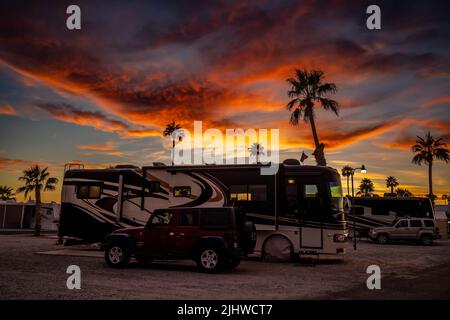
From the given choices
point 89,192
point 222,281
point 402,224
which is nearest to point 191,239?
point 222,281

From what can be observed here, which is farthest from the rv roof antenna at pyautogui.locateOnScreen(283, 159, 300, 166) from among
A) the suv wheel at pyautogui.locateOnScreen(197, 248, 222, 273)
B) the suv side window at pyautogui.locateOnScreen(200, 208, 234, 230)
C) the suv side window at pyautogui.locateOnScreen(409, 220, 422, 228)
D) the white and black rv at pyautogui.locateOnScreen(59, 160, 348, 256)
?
the suv side window at pyautogui.locateOnScreen(409, 220, 422, 228)

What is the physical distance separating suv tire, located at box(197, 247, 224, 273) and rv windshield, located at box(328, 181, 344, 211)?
17.6ft

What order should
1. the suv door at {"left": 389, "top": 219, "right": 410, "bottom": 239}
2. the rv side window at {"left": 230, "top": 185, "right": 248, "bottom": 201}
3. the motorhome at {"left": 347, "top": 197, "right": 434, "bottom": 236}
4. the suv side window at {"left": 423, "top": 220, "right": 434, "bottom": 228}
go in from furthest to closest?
1. the motorhome at {"left": 347, "top": 197, "right": 434, "bottom": 236}
2. the suv door at {"left": 389, "top": 219, "right": 410, "bottom": 239}
3. the suv side window at {"left": 423, "top": 220, "right": 434, "bottom": 228}
4. the rv side window at {"left": 230, "top": 185, "right": 248, "bottom": 201}

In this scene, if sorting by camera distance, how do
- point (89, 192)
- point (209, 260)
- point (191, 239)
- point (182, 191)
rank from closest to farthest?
point (209, 260), point (191, 239), point (182, 191), point (89, 192)

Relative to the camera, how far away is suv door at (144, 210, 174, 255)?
12930 mm

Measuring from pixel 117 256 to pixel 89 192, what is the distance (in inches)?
239

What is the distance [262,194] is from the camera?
15797 mm

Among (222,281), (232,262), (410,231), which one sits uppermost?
(410,231)

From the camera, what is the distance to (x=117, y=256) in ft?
43.0

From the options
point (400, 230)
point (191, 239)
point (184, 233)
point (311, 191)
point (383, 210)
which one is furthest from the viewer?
point (383, 210)

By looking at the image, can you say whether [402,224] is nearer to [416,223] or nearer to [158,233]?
[416,223]

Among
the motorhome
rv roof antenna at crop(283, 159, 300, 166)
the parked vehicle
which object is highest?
rv roof antenna at crop(283, 159, 300, 166)

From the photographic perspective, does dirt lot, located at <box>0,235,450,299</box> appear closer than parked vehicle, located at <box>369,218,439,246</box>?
Yes

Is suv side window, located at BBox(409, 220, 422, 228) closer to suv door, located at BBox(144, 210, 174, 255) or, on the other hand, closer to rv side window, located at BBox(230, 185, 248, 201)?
rv side window, located at BBox(230, 185, 248, 201)
